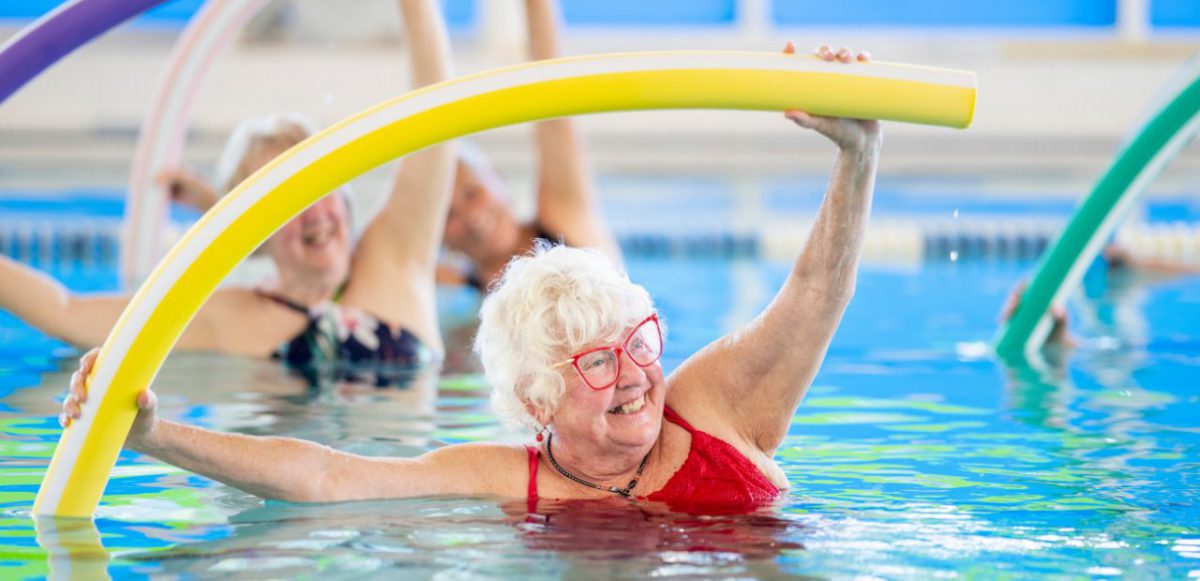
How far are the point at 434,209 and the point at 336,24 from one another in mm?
7912

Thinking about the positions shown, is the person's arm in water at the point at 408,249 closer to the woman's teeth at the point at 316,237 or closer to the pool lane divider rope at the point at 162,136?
the woman's teeth at the point at 316,237

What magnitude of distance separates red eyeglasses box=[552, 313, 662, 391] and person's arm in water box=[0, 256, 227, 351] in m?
2.55

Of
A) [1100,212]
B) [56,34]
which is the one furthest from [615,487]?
[1100,212]

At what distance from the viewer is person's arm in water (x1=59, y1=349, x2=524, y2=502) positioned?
9.65 feet

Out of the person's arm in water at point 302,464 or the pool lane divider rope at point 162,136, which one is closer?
the person's arm in water at point 302,464

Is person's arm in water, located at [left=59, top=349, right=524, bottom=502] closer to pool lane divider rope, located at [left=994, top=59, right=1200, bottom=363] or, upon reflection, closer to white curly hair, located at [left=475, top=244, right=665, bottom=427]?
white curly hair, located at [left=475, top=244, right=665, bottom=427]

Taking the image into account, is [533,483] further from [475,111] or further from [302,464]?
[475,111]

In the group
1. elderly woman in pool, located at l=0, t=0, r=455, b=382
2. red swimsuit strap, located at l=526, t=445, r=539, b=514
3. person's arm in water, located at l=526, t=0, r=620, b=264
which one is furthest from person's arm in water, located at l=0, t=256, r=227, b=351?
red swimsuit strap, located at l=526, t=445, r=539, b=514

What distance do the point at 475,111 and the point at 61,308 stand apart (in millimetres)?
2767

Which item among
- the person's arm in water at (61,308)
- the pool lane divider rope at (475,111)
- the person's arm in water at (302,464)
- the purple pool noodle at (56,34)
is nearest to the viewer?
the pool lane divider rope at (475,111)

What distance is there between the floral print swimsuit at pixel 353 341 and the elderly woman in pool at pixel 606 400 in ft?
7.25

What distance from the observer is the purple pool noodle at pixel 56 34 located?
12.3 ft

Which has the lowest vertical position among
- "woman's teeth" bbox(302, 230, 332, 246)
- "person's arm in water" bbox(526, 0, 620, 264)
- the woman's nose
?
the woman's nose

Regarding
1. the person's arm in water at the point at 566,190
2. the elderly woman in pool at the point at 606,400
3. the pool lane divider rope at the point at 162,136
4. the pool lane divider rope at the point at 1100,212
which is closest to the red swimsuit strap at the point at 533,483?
the elderly woman in pool at the point at 606,400
